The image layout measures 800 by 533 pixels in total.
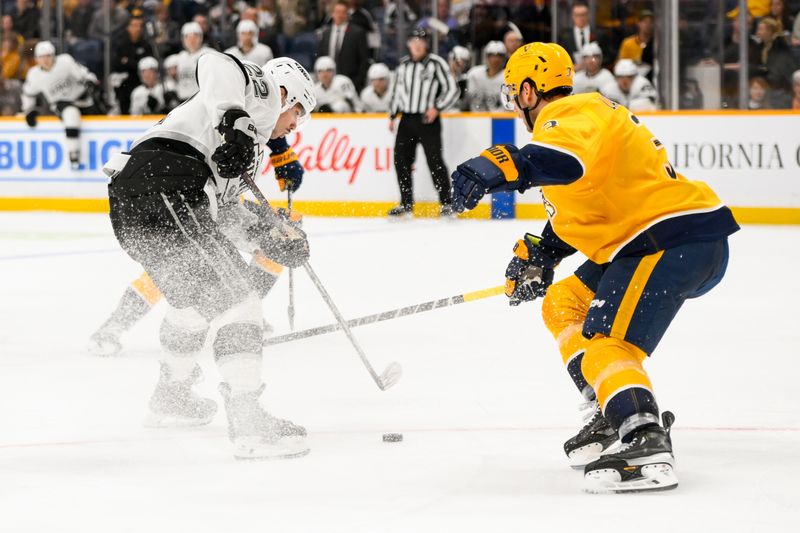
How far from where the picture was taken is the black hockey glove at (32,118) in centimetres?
1177

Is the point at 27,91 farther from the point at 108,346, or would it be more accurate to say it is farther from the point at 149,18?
the point at 108,346

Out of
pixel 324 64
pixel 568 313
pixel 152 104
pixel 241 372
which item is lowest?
pixel 241 372

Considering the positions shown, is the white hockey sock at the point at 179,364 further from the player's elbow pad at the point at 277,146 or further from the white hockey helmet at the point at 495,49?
the white hockey helmet at the point at 495,49

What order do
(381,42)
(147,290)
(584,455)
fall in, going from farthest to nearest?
1. (381,42)
2. (147,290)
3. (584,455)

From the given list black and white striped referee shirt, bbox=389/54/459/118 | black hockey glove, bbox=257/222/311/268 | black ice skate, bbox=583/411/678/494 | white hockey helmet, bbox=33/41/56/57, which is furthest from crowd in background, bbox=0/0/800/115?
black ice skate, bbox=583/411/678/494

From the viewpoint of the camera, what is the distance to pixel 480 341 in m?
5.15

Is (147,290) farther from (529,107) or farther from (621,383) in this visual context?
(621,383)

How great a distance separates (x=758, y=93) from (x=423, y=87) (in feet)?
8.37

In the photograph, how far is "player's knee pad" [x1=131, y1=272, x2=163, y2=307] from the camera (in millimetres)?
4871

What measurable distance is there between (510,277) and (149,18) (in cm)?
1007

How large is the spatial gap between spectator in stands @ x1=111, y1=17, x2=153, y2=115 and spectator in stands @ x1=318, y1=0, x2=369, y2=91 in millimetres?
1982

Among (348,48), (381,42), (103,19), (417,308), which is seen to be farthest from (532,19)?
(417,308)

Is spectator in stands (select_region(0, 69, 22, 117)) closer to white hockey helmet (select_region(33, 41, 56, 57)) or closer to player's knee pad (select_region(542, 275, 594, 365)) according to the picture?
white hockey helmet (select_region(33, 41, 56, 57))

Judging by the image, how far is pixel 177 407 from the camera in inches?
146
